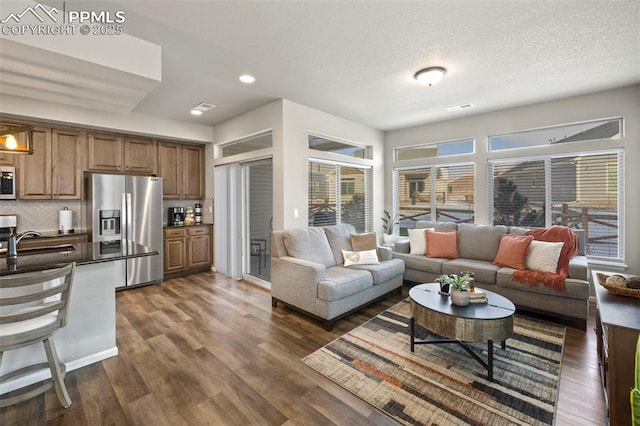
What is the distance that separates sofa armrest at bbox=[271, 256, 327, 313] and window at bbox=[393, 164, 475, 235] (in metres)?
3.02

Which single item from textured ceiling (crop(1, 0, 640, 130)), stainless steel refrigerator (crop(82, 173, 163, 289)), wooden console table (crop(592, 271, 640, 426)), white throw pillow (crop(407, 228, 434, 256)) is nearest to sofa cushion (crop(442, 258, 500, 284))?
white throw pillow (crop(407, 228, 434, 256))

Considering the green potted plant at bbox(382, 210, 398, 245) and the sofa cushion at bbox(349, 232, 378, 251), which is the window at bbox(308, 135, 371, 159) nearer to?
the green potted plant at bbox(382, 210, 398, 245)

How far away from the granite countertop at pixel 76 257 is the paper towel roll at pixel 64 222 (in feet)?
6.26

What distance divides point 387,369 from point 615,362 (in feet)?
4.68

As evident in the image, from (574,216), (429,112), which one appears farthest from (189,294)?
(574,216)

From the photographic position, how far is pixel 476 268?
376cm

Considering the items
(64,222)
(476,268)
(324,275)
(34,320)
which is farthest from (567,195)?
(64,222)

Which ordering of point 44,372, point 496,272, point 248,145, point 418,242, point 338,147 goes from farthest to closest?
1. point 338,147
2. point 248,145
3. point 418,242
4. point 496,272
5. point 44,372

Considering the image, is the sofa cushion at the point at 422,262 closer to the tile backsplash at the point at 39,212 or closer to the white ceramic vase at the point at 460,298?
the white ceramic vase at the point at 460,298

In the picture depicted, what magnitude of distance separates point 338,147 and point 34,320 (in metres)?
4.30

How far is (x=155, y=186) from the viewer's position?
4.79 meters

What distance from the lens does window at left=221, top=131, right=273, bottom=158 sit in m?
4.46

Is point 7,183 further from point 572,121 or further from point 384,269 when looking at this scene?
point 572,121

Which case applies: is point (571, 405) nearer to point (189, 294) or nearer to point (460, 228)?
point (460, 228)
